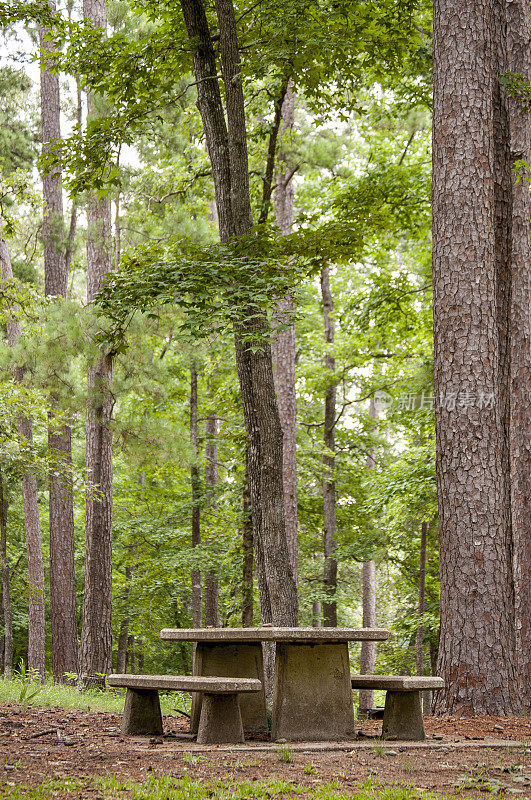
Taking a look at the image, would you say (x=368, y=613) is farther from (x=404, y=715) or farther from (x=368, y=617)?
(x=404, y=715)

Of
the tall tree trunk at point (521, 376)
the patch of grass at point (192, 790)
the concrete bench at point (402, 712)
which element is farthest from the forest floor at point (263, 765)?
the tall tree trunk at point (521, 376)

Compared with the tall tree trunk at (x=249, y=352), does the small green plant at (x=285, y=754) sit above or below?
below

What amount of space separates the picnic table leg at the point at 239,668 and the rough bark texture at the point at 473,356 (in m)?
1.69

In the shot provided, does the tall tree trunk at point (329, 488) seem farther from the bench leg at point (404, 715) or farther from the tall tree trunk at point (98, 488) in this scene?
the bench leg at point (404, 715)

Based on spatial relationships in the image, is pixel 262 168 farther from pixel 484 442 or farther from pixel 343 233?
pixel 484 442

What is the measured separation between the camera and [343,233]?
7.64 meters

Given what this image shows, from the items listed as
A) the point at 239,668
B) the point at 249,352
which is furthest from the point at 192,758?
the point at 249,352

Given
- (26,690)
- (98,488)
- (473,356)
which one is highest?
(473,356)

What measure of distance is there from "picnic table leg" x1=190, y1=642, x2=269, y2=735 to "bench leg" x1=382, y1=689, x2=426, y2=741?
1.01m

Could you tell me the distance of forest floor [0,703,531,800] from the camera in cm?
378

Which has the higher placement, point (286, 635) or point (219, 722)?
point (286, 635)

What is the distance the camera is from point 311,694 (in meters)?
5.59

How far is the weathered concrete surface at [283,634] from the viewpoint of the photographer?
5262 mm

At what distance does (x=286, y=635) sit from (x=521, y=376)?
15.8 ft
